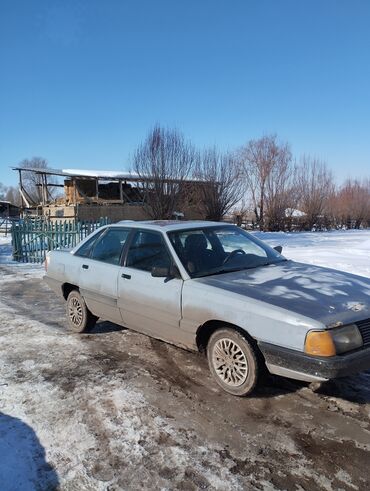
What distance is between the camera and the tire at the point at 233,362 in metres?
3.64

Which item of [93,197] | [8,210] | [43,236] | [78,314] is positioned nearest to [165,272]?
[78,314]

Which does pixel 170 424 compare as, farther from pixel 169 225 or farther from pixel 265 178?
pixel 265 178

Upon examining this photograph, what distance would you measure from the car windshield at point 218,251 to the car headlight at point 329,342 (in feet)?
4.47

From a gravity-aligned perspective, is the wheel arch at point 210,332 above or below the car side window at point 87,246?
below

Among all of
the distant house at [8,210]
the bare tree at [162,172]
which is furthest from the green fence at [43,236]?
the distant house at [8,210]

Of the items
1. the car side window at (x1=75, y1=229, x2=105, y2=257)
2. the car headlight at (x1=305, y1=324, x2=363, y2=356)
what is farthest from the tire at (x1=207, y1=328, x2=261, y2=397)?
the car side window at (x1=75, y1=229, x2=105, y2=257)

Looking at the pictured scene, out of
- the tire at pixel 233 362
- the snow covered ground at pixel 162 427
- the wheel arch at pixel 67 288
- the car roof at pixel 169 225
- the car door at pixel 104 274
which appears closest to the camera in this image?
the snow covered ground at pixel 162 427

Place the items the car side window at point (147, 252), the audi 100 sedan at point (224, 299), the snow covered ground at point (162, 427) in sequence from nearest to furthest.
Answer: the snow covered ground at point (162, 427) → the audi 100 sedan at point (224, 299) → the car side window at point (147, 252)

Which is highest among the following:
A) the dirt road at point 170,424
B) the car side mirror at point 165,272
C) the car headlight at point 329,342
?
the car side mirror at point 165,272

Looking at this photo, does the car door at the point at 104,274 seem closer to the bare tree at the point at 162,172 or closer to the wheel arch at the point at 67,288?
the wheel arch at the point at 67,288

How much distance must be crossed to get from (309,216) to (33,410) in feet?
107

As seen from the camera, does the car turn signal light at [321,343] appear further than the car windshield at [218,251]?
No

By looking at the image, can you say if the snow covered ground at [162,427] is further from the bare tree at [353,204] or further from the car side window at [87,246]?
the bare tree at [353,204]

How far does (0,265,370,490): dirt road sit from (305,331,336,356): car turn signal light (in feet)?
1.98
